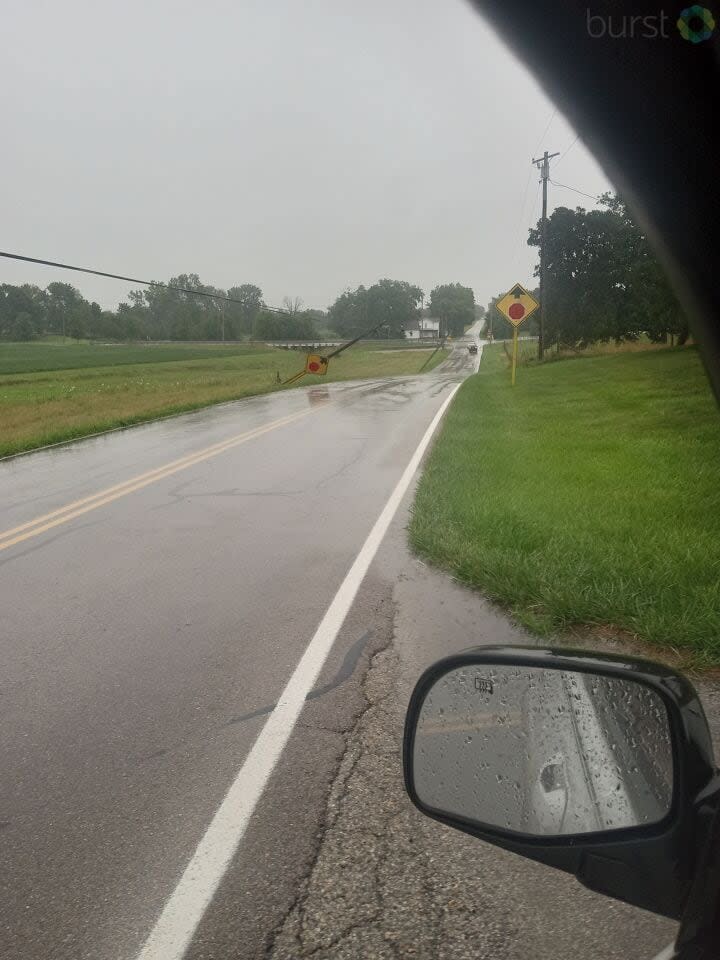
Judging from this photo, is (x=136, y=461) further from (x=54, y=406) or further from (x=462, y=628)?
(x=54, y=406)

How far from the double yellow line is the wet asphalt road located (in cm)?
4

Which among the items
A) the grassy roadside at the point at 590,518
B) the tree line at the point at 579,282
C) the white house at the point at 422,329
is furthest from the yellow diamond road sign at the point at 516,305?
the white house at the point at 422,329

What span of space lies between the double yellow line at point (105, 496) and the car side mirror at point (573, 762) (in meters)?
6.18

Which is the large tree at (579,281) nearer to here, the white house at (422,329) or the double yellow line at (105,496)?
the double yellow line at (105,496)

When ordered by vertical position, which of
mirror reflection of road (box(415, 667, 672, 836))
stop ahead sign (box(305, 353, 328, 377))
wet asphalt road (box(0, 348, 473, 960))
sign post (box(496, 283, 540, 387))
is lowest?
wet asphalt road (box(0, 348, 473, 960))

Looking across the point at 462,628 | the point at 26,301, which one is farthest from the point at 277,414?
the point at 26,301

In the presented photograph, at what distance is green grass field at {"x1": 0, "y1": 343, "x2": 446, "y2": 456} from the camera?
16.6 m

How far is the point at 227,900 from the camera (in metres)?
2.25

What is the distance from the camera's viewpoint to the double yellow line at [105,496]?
7.04 m

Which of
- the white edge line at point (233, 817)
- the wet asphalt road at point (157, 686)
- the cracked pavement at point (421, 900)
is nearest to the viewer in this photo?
the cracked pavement at point (421, 900)

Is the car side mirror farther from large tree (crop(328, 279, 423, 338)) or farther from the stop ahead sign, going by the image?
large tree (crop(328, 279, 423, 338))

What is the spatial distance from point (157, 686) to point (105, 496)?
538cm

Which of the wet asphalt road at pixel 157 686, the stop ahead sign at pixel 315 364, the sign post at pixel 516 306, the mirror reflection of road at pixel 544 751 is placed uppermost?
the sign post at pixel 516 306

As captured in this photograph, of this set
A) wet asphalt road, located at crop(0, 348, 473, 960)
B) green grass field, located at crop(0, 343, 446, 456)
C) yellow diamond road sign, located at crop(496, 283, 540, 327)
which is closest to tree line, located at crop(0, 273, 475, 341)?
green grass field, located at crop(0, 343, 446, 456)
